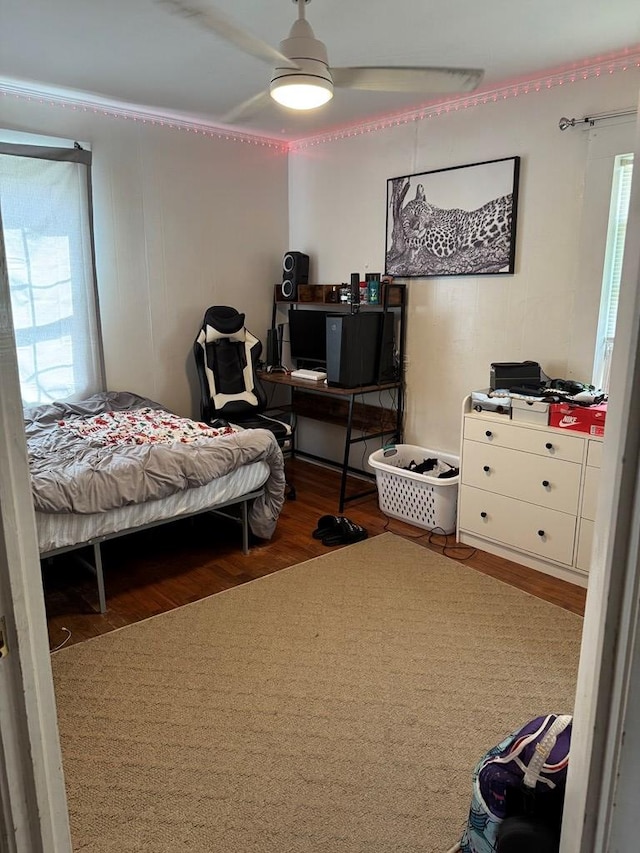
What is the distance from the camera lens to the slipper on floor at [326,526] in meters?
3.62

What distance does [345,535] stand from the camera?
11.8 ft

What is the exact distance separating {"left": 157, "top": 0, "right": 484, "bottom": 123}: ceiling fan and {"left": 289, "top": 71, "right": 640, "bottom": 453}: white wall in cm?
100

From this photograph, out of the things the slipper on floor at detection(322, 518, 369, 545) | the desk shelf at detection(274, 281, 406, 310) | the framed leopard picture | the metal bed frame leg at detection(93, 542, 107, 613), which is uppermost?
the framed leopard picture

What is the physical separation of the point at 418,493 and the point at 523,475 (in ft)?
2.35

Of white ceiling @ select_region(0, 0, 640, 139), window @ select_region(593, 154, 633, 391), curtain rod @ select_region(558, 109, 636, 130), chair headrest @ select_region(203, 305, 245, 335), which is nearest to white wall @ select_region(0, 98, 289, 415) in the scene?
chair headrest @ select_region(203, 305, 245, 335)

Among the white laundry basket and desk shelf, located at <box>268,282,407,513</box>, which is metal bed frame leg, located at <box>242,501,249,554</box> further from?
the white laundry basket

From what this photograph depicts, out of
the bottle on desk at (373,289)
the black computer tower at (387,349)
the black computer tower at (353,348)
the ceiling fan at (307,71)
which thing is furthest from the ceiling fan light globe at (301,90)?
the black computer tower at (387,349)

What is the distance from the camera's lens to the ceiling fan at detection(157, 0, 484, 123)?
2.23 metres

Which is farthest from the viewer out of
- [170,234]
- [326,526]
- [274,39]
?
[170,234]

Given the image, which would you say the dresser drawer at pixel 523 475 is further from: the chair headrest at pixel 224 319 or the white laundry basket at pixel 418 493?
the chair headrest at pixel 224 319

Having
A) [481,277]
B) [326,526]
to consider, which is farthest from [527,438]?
[326,526]

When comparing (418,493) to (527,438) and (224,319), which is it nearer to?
(527,438)

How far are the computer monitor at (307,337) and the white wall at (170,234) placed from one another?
15.8 inches

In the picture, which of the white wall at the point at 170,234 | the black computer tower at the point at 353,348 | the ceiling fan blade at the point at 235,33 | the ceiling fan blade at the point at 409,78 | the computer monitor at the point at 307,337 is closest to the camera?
the ceiling fan blade at the point at 235,33
